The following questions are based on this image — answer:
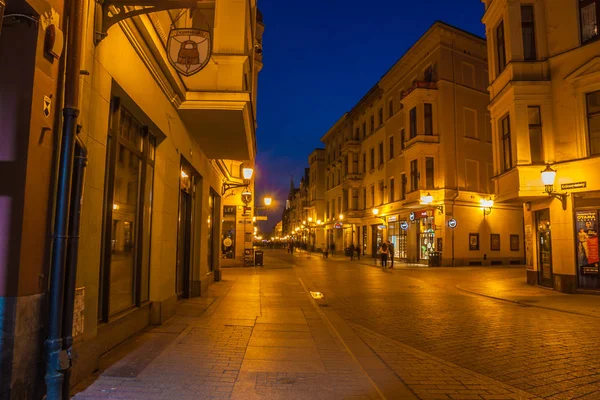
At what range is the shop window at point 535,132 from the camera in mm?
15602

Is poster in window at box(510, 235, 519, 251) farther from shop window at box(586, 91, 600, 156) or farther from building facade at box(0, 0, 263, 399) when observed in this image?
building facade at box(0, 0, 263, 399)

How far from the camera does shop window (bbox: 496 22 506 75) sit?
57.0 ft

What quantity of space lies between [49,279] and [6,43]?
2176mm

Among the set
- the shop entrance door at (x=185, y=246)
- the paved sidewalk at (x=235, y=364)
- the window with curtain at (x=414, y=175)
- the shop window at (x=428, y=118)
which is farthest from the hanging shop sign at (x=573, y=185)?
the shop window at (x=428, y=118)

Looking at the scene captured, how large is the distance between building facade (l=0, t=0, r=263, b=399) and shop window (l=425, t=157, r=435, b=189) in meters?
20.5

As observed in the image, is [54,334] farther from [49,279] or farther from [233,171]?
[233,171]

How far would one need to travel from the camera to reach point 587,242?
14.0 meters

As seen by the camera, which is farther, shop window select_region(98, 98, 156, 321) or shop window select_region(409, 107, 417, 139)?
shop window select_region(409, 107, 417, 139)

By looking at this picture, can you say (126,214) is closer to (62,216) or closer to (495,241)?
(62,216)

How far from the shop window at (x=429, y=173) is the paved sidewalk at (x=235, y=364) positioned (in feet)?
75.4

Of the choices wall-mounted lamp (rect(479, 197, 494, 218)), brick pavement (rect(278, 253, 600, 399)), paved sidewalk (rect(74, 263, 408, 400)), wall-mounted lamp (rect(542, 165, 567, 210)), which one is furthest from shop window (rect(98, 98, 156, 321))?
wall-mounted lamp (rect(479, 197, 494, 218))

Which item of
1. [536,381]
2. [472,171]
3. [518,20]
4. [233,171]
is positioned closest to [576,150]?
[518,20]

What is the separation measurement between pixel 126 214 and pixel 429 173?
26.4 metres

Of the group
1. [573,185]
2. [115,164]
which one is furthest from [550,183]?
[115,164]
